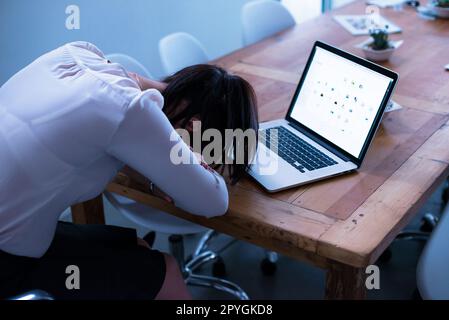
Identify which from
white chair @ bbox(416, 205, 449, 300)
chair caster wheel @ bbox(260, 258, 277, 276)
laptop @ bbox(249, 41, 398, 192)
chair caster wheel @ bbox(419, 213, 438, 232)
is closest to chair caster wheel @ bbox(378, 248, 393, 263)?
chair caster wheel @ bbox(419, 213, 438, 232)

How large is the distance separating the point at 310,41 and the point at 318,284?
3.28 feet

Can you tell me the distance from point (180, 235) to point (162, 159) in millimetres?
963

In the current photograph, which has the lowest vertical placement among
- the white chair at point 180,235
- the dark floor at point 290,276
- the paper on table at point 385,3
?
the dark floor at point 290,276

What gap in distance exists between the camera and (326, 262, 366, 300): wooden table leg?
1.28m

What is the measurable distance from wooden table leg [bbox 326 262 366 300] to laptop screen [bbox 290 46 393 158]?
327 millimetres

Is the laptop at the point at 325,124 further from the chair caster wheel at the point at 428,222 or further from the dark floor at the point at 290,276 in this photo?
the chair caster wheel at the point at 428,222

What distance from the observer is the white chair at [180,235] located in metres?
1.86

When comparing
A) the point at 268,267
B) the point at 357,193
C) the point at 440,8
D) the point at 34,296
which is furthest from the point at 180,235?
the point at 440,8

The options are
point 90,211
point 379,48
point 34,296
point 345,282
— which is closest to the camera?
point 34,296

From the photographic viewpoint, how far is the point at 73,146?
120 centimetres

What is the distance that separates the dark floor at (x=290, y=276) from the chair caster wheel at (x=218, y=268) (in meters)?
0.03

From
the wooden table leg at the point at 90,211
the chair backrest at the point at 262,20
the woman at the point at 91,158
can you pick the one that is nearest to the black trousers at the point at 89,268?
the woman at the point at 91,158

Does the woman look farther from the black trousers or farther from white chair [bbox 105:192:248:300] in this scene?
white chair [bbox 105:192:248:300]

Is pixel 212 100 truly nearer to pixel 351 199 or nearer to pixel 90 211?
pixel 351 199
